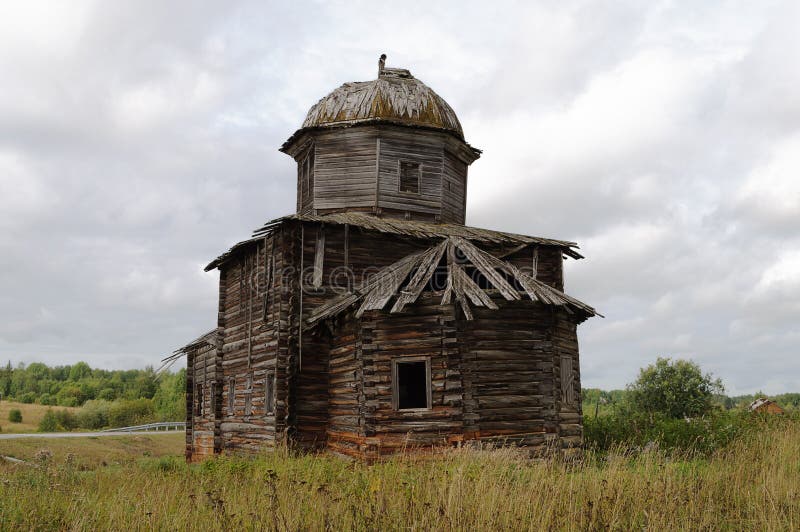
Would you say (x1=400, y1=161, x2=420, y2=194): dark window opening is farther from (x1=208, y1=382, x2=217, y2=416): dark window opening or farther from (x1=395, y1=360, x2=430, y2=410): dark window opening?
(x1=208, y1=382, x2=217, y2=416): dark window opening

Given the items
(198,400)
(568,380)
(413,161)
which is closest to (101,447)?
(198,400)

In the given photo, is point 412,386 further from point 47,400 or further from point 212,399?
point 47,400

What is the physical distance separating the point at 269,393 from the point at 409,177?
327 inches

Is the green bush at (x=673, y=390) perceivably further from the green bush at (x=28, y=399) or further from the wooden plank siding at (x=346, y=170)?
the green bush at (x=28, y=399)

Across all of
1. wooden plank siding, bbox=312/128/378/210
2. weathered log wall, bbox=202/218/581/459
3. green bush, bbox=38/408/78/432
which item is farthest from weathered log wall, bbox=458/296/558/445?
green bush, bbox=38/408/78/432

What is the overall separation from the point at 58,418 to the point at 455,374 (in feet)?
175

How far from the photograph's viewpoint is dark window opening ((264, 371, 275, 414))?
1862 centimetres

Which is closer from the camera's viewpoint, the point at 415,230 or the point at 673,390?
the point at 415,230

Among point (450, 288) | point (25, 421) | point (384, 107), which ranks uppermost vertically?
point (384, 107)

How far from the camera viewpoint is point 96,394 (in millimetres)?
105312

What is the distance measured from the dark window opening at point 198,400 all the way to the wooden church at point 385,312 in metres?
0.07

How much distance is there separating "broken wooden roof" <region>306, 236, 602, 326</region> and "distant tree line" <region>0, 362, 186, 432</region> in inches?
318

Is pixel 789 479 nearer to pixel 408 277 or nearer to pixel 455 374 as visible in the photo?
pixel 455 374

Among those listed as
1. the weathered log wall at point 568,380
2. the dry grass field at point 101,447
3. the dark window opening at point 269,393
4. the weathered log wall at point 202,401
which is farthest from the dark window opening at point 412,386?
the dry grass field at point 101,447
